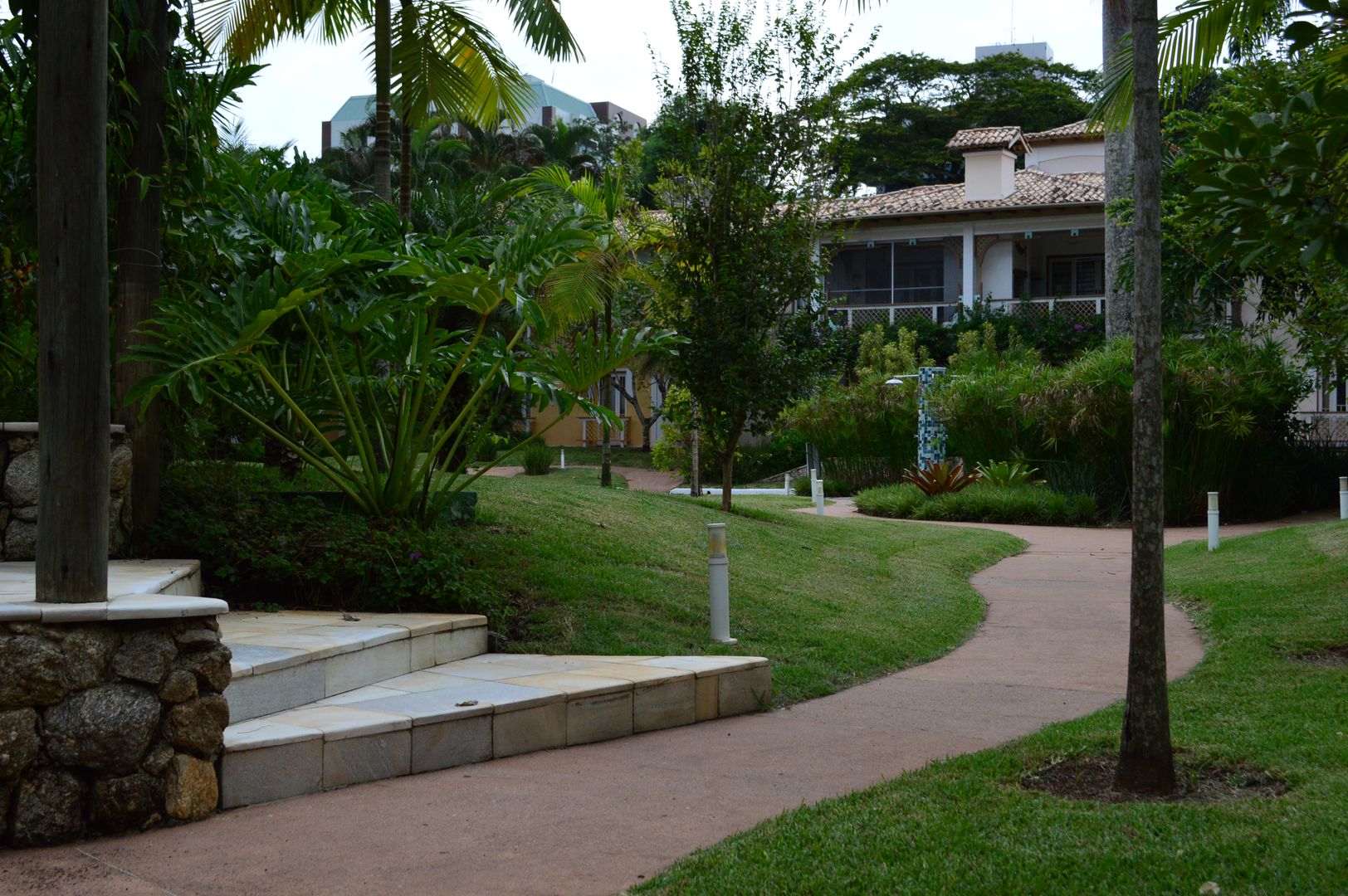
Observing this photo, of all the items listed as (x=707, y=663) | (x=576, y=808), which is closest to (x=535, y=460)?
(x=707, y=663)

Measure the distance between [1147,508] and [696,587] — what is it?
5.11m

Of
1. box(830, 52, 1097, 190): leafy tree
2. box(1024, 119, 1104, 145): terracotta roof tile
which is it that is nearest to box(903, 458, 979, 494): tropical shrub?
box(1024, 119, 1104, 145): terracotta roof tile

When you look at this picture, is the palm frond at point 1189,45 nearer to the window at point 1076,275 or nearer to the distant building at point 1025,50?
the window at point 1076,275

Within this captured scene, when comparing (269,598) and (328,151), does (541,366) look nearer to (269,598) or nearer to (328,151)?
(269,598)

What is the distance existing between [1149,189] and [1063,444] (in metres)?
17.0

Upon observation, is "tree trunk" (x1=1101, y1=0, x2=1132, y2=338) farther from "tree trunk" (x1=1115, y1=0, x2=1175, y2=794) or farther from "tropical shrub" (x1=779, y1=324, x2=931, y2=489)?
"tree trunk" (x1=1115, y1=0, x2=1175, y2=794)

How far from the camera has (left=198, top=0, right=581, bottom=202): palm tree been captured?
11.7 metres

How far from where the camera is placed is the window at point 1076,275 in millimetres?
38406

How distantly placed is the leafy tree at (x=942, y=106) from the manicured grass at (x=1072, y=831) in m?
42.6

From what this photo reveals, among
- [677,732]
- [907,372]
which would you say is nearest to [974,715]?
[677,732]

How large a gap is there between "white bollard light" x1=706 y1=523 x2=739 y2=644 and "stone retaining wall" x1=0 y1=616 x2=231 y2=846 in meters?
3.67

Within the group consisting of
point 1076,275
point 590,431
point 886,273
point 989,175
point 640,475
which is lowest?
point 640,475

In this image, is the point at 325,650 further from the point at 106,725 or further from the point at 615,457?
the point at 615,457

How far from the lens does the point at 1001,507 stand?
19828 mm
